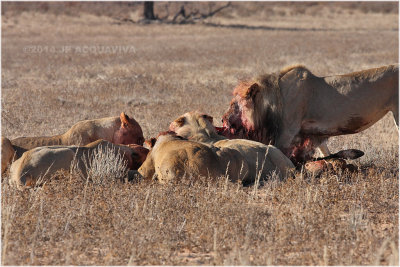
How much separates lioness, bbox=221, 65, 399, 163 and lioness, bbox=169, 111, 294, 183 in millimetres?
487

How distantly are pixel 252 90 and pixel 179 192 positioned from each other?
2106 mm

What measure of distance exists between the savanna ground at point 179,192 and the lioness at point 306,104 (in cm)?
64

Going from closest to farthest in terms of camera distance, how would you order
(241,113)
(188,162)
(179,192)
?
1. (179,192)
2. (188,162)
3. (241,113)

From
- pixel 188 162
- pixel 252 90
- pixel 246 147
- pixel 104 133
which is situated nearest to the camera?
pixel 188 162

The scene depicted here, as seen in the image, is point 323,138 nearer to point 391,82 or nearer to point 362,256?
point 391,82

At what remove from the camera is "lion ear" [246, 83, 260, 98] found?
7522 millimetres

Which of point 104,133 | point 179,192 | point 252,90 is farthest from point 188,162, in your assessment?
point 104,133

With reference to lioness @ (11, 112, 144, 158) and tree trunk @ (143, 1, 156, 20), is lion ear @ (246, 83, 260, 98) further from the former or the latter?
tree trunk @ (143, 1, 156, 20)

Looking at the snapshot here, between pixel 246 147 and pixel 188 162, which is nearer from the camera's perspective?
pixel 188 162

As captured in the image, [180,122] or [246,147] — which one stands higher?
[180,122]

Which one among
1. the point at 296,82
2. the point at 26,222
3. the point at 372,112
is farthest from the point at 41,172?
the point at 372,112

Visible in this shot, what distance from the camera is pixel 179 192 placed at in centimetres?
597

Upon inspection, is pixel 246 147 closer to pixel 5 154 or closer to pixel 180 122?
pixel 180 122

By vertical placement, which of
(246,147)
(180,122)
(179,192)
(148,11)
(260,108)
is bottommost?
(179,192)
